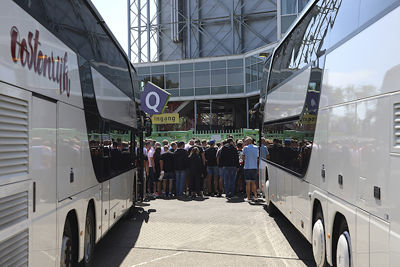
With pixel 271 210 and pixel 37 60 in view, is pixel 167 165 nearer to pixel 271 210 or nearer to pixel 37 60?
pixel 271 210

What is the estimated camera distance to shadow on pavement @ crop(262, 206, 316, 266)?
653 centimetres

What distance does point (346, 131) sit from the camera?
4062 mm

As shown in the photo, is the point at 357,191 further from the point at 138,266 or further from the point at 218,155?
the point at 218,155

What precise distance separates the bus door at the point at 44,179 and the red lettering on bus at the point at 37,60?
0.27m

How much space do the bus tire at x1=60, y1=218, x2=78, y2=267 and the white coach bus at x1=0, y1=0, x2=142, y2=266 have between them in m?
0.01

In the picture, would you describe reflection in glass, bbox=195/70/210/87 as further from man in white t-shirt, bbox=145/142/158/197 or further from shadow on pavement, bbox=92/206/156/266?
shadow on pavement, bbox=92/206/156/266

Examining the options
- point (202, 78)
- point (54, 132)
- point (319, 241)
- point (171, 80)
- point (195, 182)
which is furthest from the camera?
point (171, 80)

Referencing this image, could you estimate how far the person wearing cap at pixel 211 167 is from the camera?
14055 mm

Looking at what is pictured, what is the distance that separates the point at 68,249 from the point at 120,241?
325 cm

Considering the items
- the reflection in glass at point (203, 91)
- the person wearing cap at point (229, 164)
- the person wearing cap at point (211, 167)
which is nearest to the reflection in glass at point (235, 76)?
the reflection in glass at point (203, 91)

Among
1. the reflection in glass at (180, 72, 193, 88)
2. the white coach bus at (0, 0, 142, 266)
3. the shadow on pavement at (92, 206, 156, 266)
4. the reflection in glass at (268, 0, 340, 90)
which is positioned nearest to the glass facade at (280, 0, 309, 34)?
the reflection in glass at (180, 72, 193, 88)

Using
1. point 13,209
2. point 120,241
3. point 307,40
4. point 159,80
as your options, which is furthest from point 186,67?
point 13,209

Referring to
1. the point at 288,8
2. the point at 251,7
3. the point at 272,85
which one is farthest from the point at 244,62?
the point at 272,85

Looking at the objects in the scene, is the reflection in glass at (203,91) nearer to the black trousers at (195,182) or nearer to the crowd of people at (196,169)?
the crowd of people at (196,169)
